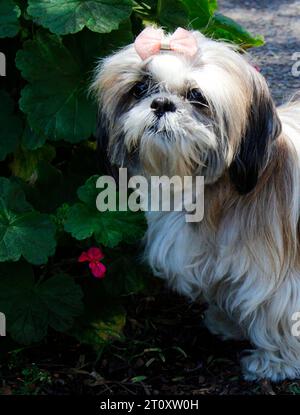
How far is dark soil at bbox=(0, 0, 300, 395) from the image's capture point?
3.38 metres

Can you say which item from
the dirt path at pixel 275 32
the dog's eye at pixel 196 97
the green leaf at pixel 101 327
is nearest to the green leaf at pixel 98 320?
the green leaf at pixel 101 327

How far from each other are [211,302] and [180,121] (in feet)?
3.17

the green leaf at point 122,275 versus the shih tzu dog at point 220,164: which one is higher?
the shih tzu dog at point 220,164

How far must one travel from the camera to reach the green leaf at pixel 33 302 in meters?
3.22

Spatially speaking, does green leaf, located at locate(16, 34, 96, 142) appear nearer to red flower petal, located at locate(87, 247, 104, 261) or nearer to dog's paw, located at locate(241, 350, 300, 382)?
red flower petal, located at locate(87, 247, 104, 261)

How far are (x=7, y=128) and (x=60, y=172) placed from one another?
11.9 inches

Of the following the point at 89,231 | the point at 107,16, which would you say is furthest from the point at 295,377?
the point at 107,16

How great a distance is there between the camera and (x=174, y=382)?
11.2 feet

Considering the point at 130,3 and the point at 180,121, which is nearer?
the point at 180,121

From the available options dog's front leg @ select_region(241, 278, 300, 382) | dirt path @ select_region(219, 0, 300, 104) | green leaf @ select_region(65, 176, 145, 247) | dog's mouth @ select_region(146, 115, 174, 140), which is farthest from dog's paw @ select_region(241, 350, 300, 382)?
dirt path @ select_region(219, 0, 300, 104)

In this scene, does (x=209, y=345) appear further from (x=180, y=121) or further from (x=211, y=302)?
(x=180, y=121)

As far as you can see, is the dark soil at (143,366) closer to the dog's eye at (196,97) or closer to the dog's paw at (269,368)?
the dog's paw at (269,368)

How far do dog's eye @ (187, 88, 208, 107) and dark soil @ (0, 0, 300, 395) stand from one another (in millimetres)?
1218

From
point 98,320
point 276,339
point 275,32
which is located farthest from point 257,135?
point 275,32
